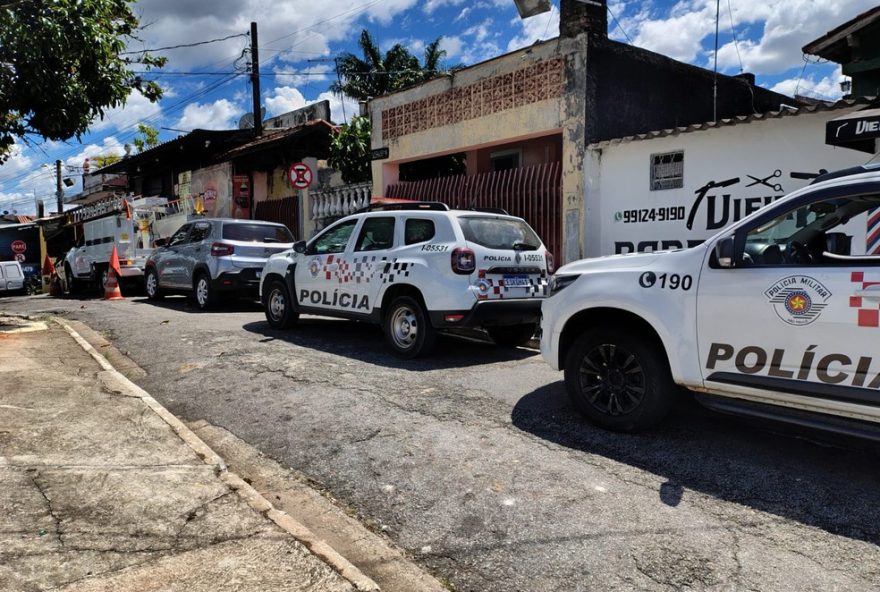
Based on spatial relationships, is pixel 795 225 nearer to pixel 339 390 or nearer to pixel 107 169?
pixel 339 390

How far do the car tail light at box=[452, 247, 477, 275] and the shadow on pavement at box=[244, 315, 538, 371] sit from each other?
3.37 feet

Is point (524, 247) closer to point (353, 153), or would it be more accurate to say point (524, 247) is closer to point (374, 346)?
point (374, 346)

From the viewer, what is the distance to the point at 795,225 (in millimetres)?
4812

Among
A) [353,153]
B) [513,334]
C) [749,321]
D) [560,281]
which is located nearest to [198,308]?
[353,153]

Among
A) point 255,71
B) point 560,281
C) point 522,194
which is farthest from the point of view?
point 255,71

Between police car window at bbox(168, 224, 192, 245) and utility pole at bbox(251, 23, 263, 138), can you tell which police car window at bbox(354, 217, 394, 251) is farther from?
utility pole at bbox(251, 23, 263, 138)

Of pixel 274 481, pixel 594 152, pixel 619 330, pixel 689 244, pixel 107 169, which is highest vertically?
pixel 107 169

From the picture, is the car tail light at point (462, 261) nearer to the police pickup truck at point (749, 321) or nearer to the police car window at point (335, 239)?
the police pickup truck at point (749, 321)

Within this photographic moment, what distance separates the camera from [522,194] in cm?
1216

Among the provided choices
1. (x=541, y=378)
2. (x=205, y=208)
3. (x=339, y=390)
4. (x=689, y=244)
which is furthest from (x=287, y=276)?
(x=205, y=208)

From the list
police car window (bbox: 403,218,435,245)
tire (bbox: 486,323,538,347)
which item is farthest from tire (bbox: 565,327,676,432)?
tire (bbox: 486,323,538,347)

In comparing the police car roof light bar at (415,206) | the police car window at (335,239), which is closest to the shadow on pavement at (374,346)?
the police car window at (335,239)

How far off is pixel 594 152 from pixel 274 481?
28.1 ft

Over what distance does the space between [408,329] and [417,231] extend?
1106mm
